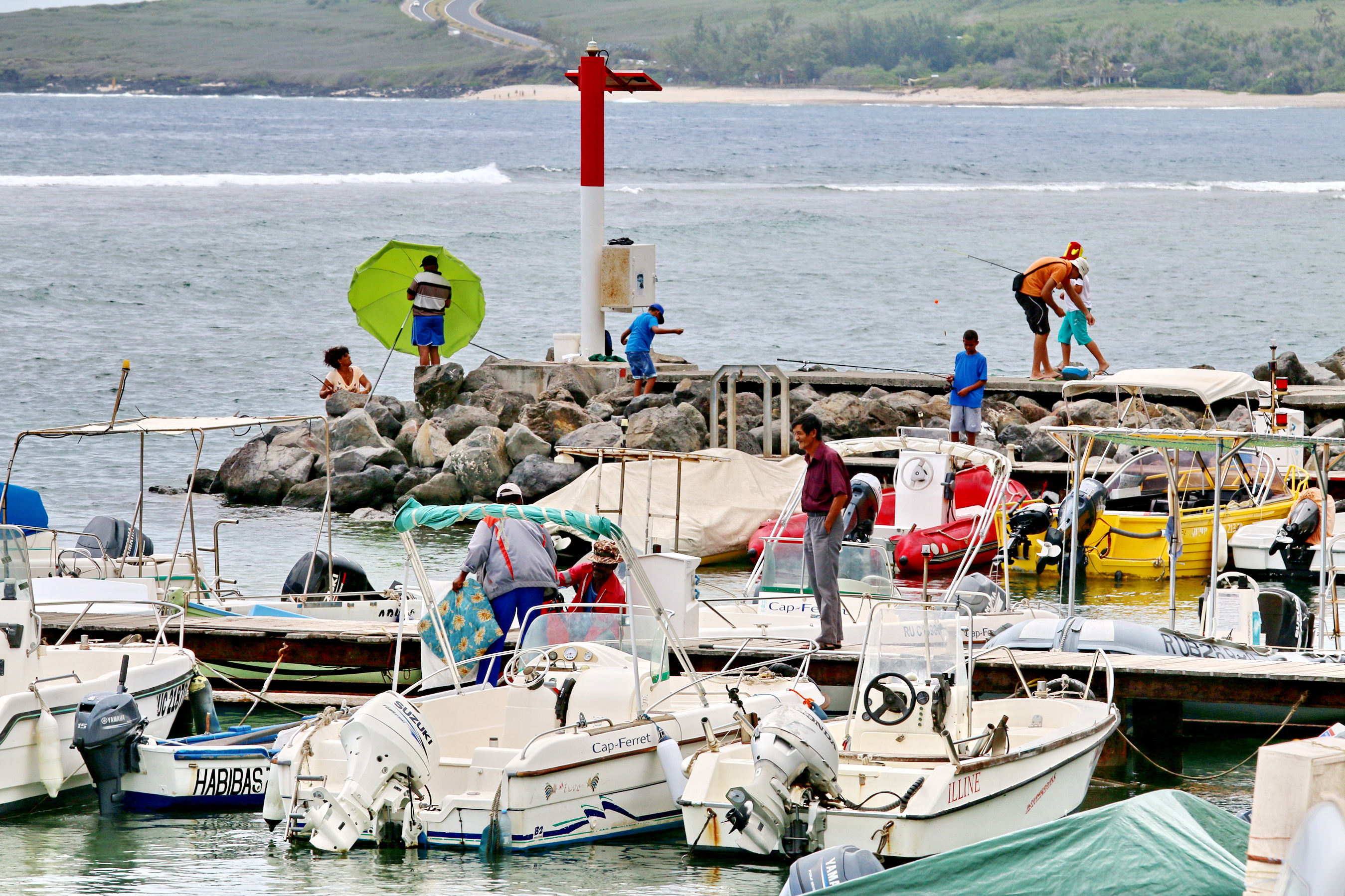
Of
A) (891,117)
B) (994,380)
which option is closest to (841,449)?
(994,380)

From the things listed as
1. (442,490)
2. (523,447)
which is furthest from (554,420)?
(442,490)

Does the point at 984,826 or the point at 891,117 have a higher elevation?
the point at 891,117

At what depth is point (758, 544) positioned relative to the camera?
61.9ft

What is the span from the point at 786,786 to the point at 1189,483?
12.2m

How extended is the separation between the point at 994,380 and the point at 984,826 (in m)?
16.0

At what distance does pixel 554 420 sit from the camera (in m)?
23.8

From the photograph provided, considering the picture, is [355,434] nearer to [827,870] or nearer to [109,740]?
[109,740]

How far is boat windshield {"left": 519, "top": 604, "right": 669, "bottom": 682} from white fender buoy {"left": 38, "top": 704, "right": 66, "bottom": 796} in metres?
2.98

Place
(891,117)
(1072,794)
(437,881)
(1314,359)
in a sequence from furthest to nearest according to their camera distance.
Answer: (891,117)
(1314,359)
(1072,794)
(437,881)

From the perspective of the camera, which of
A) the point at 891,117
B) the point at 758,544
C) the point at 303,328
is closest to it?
the point at 758,544

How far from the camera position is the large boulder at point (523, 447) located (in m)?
22.9

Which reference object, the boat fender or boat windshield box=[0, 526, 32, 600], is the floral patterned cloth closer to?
the boat fender

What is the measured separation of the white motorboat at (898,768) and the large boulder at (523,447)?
12.3m

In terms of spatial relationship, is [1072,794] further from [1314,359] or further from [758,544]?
[1314,359]
